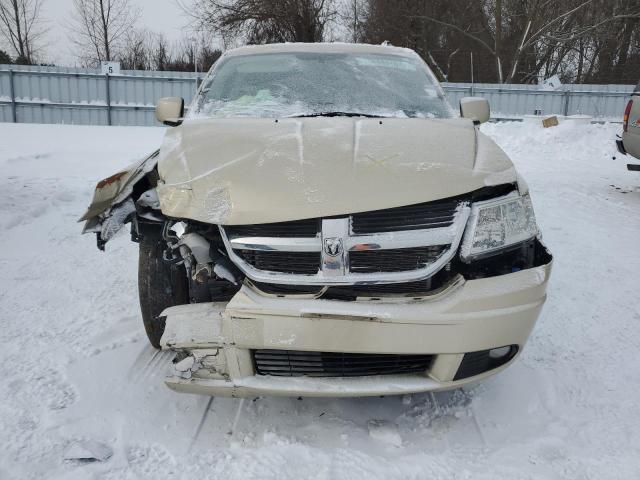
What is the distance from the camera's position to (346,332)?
1966 millimetres

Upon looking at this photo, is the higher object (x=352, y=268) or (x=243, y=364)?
(x=352, y=268)

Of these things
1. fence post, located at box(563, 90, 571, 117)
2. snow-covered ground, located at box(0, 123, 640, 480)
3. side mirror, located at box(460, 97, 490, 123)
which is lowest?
snow-covered ground, located at box(0, 123, 640, 480)

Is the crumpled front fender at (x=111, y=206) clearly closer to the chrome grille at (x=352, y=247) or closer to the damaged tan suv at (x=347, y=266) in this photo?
the damaged tan suv at (x=347, y=266)

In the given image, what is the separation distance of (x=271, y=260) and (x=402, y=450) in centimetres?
91

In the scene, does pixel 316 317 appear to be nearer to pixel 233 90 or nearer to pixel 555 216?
pixel 233 90

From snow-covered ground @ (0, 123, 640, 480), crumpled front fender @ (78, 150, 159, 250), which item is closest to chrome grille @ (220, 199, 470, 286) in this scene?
snow-covered ground @ (0, 123, 640, 480)

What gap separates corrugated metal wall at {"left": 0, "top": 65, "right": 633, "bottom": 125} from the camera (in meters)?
17.5

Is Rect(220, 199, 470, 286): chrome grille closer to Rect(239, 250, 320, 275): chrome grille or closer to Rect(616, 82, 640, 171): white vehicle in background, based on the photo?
Rect(239, 250, 320, 275): chrome grille

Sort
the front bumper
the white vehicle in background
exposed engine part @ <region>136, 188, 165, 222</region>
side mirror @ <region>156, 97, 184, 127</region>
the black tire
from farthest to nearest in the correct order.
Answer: the white vehicle in background, side mirror @ <region>156, 97, 184, 127</region>, the black tire, exposed engine part @ <region>136, 188, 165, 222</region>, the front bumper

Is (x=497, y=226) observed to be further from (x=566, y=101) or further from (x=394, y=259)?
(x=566, y=101)

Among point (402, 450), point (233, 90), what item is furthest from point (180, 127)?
point (402, 450)

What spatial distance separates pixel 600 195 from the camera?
7.30 m

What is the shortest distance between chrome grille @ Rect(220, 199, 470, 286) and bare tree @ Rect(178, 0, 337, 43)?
18655mm

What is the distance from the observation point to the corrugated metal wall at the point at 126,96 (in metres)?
17.5
